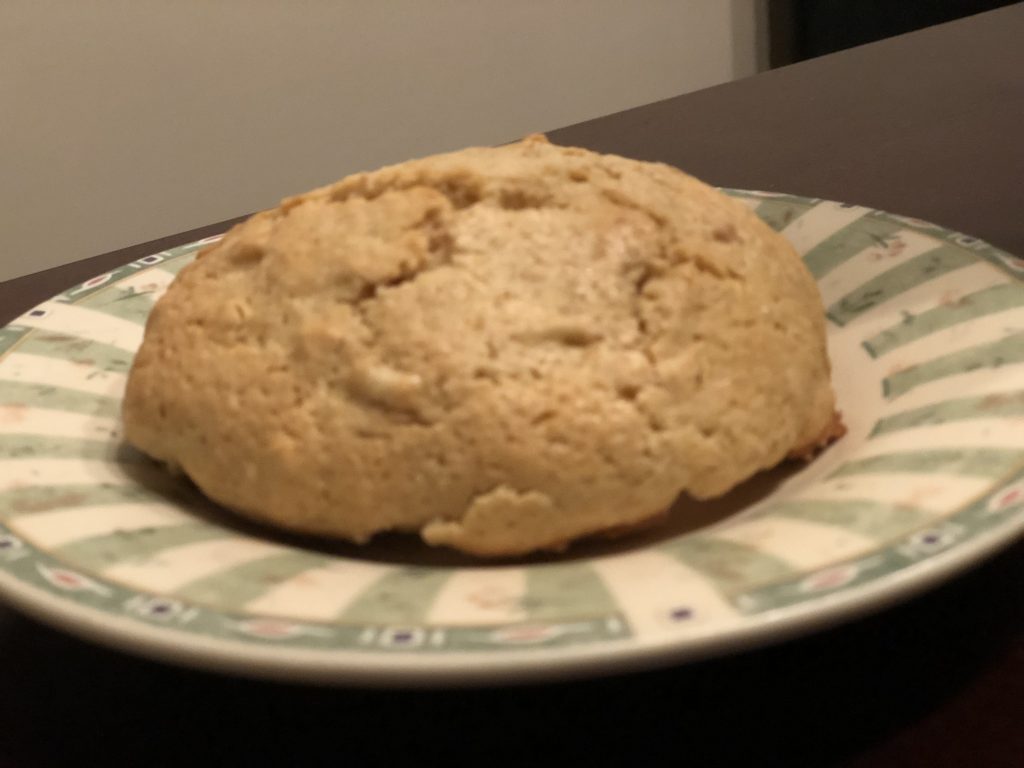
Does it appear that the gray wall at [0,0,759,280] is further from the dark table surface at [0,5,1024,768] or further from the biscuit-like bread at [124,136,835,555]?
the dark table surface at [0,5,1024,768]

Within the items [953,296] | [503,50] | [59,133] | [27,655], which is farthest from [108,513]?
[503,50]

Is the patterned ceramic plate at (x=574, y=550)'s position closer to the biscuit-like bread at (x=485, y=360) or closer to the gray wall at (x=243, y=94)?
the biscuit-like bread at (x=485, y=360)

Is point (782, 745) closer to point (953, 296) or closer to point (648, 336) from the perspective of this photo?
point (648, 336)

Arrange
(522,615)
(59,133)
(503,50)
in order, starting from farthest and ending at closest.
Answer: (503,50) < (59,133) < (522,615)

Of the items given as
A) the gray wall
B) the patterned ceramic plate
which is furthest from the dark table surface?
the gray wall

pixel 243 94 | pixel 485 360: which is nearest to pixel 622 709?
pixel 485 360

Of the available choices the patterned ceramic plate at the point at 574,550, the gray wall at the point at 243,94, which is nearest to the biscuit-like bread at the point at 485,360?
the patterned ceramic plate at the point at 574,550

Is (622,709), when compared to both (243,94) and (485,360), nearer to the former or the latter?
(485,360)
